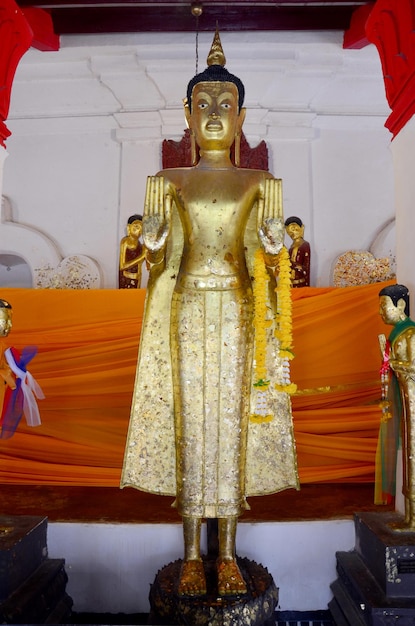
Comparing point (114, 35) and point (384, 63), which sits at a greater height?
point (114, 35)

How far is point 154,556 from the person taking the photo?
2.32 meters

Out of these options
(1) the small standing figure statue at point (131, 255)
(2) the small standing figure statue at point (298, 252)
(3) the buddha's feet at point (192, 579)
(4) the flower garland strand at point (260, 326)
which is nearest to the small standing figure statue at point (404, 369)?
(4) the flower garland strand at point (260, 326)

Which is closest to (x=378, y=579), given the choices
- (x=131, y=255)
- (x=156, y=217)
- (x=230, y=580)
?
(x=230, y=580)

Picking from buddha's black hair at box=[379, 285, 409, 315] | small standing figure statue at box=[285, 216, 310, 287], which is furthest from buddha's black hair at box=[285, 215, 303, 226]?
buddha's black hair at box=[379, 285, 409, 315]

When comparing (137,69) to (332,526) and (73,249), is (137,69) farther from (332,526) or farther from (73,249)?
(332,526)

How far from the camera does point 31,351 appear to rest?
8.98 ft

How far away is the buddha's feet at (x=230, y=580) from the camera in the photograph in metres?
1.84

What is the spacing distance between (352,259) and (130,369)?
2.89m

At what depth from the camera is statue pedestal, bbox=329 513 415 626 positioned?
184cm

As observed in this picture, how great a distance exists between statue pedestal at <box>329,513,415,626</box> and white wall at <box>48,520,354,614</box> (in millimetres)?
118

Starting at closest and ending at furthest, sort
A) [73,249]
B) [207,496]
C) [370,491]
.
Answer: [207,496] < [370,491] < [73,249]

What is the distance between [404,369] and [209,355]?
80 cm

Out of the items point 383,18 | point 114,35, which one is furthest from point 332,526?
point 114,35

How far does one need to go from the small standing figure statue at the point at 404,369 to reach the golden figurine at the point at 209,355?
1.56ft
